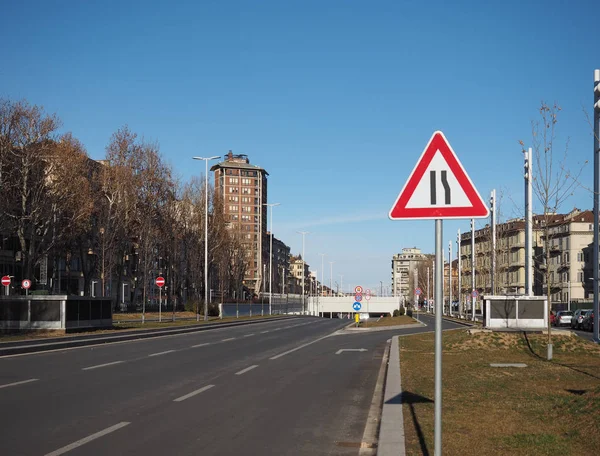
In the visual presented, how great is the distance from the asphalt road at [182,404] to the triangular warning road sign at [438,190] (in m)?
3.53

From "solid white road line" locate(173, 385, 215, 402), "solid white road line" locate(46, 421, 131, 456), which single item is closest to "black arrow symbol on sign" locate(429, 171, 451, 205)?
"solid white road line" locate(46, 421, 131, 456)

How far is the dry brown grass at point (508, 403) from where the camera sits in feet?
26.2

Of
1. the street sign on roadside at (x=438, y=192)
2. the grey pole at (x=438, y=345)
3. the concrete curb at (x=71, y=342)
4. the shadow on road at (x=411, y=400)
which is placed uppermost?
the street sign on roadside at (x=438, y=192)

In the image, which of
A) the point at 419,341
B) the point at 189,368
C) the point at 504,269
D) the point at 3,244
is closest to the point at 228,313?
the point at 3,244

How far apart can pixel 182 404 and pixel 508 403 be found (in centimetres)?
524

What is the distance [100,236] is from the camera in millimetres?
66188

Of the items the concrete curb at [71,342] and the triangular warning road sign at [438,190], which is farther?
the concrete curb at [71,342]

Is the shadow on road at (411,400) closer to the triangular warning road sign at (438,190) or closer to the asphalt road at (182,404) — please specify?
the asphalt road at (182,404)

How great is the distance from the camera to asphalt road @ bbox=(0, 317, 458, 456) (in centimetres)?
867

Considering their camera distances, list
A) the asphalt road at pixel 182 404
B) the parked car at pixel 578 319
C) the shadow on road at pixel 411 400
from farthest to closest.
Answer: the parked car at pixel 578 319, the shadow on road at pixel 411 400, the asphalt road at pixel 182 404

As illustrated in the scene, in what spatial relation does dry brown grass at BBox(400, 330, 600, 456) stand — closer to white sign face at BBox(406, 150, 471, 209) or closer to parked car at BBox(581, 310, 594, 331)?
white sign face at BBox(406, 150, 471, 209)

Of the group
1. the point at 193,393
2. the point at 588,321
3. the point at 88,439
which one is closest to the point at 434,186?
the point at 88,439

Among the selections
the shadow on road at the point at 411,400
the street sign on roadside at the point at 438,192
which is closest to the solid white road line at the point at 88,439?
the shadow on road at the point at 411,400

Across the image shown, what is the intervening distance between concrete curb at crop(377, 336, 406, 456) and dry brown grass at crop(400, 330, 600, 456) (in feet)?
0.41
